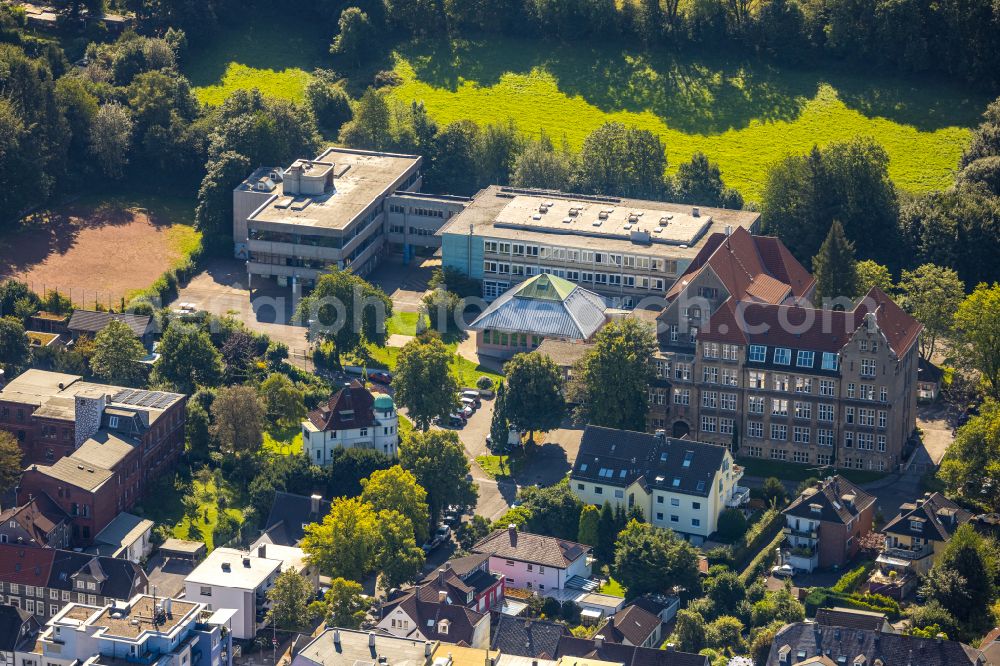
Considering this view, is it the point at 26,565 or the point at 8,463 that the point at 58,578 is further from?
the point at 8,463

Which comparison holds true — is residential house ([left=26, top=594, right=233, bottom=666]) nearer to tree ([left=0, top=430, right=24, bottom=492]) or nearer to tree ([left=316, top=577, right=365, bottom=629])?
tree ([left=316, top=577, right=365, bottom=629])

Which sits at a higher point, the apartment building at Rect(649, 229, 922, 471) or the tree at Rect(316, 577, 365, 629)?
the apartment building at Rect(649, 229, 922, 471)

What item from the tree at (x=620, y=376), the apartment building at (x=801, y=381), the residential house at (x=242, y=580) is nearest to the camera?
the residential house at (x=242, y=580)

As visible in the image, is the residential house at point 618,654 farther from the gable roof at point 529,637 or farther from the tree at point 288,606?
the tree at point 288,606

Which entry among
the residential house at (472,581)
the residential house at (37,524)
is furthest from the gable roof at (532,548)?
the residential house at (37,524)

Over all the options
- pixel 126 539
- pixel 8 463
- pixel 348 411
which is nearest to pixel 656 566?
pixel 348 411

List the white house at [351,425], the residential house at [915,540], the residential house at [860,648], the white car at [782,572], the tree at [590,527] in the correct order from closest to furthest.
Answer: the residential house at [860,648] < the residential house at [915,540] < the white car at [782,572] < the tree at [590,527] < the white house at [351,425]

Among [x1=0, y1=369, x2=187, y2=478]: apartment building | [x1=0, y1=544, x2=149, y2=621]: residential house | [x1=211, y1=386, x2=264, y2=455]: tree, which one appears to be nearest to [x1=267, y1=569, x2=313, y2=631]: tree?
[x1=0, y1=544, x2=149, y2=621]: residential house
